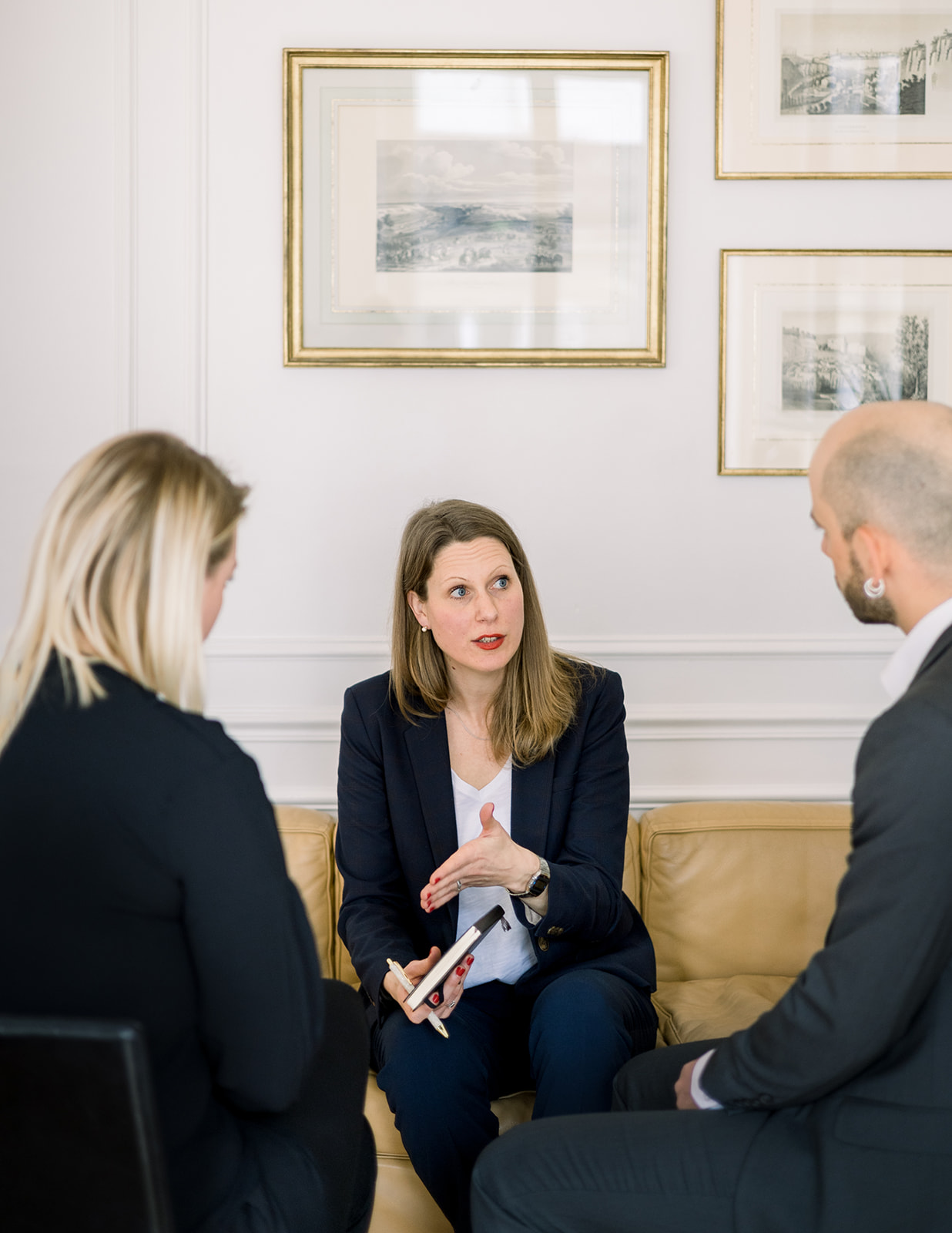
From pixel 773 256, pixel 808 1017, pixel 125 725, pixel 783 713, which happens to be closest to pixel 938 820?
pixel 808 1017

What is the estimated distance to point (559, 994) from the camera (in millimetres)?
1939

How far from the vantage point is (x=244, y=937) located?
3.69 ft

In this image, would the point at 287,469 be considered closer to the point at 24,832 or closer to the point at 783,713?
the point at 783,713

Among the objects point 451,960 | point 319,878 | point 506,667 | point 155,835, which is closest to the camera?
point 155,835

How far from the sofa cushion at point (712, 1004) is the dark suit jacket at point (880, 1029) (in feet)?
2.62

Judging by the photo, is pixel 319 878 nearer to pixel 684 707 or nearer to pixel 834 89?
pixel 684 707

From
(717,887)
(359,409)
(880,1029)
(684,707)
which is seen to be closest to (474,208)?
(359,409)

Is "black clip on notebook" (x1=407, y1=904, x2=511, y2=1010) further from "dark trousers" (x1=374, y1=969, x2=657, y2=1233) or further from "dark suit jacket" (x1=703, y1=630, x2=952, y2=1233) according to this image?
"dark suit jacket" (x1=703, y1=630, x2=952, y2=1233)

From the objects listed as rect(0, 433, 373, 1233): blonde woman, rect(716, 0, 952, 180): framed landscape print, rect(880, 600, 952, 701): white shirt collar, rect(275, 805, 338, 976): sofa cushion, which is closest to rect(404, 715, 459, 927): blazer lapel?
rect(275, 805, 338, 976): sofa cushion

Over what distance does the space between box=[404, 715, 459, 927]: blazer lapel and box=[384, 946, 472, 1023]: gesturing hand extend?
0.21 metres

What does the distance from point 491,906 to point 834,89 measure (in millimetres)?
2139

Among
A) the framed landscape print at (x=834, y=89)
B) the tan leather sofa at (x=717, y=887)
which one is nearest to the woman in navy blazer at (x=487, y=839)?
the tan leather sofa at (x=717, y=887)

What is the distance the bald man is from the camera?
1181 mm

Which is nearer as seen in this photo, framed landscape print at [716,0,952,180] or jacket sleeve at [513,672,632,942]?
jacket sleeve at [513,672,632,942]
